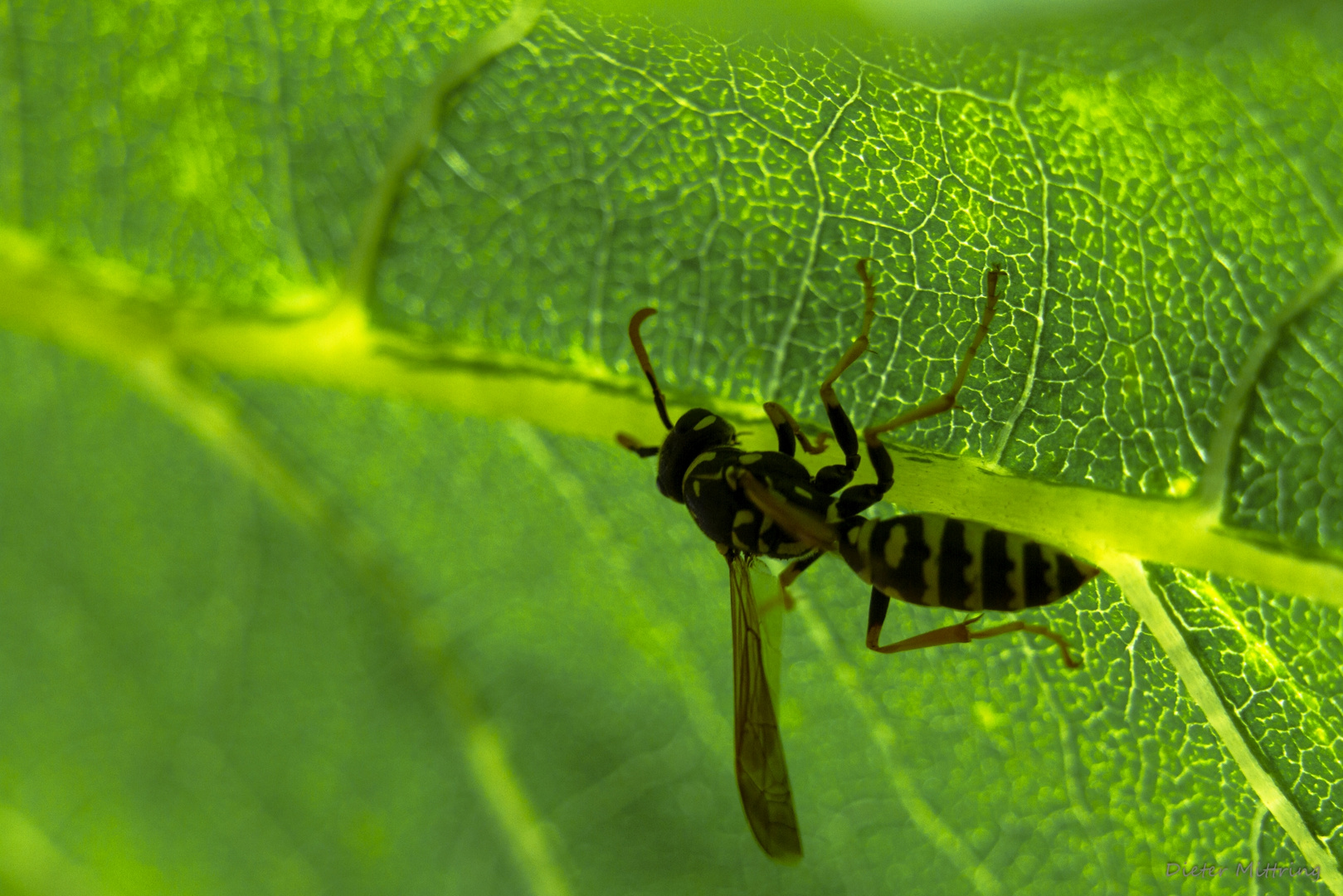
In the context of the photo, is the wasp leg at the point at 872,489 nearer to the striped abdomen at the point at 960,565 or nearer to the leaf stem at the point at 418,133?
the striped abdomen at the point at 960,565

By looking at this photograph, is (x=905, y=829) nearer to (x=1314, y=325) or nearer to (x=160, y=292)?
(x=1314, y=325)

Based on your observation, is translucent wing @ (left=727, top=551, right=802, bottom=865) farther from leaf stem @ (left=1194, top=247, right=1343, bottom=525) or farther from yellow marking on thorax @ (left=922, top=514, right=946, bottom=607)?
leaf stem @ (left=1194, top=247, right=1343, bottom=525)

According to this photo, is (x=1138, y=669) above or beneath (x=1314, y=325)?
beneath

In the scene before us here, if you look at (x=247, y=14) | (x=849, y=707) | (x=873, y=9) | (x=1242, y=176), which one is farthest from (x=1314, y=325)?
(x=247, y=14)

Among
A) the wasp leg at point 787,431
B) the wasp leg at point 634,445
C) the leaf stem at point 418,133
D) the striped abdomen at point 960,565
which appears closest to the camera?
the striped abdomen at point 960,565

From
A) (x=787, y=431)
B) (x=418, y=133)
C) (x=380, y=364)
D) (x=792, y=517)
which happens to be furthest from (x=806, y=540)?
(x=418, y=133)

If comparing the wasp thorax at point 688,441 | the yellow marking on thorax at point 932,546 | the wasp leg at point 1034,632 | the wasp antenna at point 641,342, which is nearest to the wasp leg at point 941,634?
the wasp leg at point 1034,632

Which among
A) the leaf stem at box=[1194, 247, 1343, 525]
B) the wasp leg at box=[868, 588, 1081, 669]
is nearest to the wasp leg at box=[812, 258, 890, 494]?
the wasp leg at box=[868, 588, 1081, 669]
